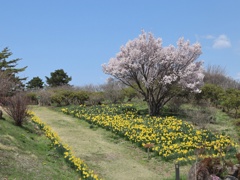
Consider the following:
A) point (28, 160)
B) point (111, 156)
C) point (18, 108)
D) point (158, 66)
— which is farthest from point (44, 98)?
point (28, 160)

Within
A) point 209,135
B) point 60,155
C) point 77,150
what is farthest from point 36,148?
point 209,135

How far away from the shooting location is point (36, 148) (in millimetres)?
9406

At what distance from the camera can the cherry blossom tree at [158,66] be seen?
1784cm

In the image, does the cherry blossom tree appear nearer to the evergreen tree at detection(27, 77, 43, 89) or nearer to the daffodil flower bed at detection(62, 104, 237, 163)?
the daffodil flower bed at detection(62, 104, 237, 163)

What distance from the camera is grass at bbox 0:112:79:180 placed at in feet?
21.6

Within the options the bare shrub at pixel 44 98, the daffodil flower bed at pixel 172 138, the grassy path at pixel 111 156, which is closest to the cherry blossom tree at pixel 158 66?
the daffodil flower bed at pixel 172 138

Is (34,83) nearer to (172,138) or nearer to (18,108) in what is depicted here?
(18,108)

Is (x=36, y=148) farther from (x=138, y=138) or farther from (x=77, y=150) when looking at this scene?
(x=138, y=138)

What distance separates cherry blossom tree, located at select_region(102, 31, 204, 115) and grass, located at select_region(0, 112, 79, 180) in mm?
8936

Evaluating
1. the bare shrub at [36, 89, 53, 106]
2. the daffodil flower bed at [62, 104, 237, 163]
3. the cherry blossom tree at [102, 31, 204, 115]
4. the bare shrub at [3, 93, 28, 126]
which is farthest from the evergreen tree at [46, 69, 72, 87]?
the bare shrub at [3, 93, 28, 126]

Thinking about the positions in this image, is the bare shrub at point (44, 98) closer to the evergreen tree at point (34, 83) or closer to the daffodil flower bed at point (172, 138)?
the daffodil flower bed at point (172, 138)

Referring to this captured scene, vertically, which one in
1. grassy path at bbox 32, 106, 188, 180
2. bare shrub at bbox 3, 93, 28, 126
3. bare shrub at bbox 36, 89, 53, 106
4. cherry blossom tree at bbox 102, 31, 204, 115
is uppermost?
cherry blossom tree at bbox 102, 31, 204, 115

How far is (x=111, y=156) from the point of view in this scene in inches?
410

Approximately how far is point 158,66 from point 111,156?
9.13 metres
